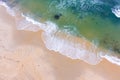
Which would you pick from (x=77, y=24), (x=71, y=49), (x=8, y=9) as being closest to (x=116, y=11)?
(x=77, y=24)

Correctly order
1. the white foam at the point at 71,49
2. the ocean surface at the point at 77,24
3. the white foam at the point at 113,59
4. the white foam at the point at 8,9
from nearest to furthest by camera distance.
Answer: the white foam at the point at 113,59, the white foam at the point at 71,49, the ocean surface at the point at 77,24, the white foam at the point at 8,9

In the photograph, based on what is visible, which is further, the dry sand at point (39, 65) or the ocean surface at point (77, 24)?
the ocean surface at point (77, 24)

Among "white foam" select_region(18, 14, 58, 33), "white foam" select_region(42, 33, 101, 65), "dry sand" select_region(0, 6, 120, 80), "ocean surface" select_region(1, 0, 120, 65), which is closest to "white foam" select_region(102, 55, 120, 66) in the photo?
"ocean surface" select_region(1, 0, 120, 65)

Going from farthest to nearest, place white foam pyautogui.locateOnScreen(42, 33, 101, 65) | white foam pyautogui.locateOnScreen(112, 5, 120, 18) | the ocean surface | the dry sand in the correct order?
1. white foam pyautogui.locateOnScreen(112, 5, 120, 18)
2. the ocean surface
3. white foam pyautogui.locateOnScreen(42, 33, 101, 65)
4. the dry sand

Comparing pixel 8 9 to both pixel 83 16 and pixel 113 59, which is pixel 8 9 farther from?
pixel 113 59

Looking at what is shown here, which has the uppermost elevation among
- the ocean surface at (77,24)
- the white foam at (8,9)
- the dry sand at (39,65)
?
the white foam at (8,9)

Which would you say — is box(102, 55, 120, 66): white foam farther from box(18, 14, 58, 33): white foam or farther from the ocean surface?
box(18, 14, 58, 33): white foam

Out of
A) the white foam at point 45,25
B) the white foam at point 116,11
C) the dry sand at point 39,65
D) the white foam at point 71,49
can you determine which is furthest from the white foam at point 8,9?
the white foam at point 116,11

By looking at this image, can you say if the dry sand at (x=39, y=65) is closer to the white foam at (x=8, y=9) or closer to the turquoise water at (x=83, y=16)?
the turquoise water at (x=83, y=16)

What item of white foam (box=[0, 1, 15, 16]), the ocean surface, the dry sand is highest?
white foam (box=[0, 1, 15, 16])

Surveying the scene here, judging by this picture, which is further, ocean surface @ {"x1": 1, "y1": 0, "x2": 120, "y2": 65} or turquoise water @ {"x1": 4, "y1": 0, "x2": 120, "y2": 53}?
turquoise water @ {"x1": 4, "y1": 0, "x2": 120, "y2": 53}
